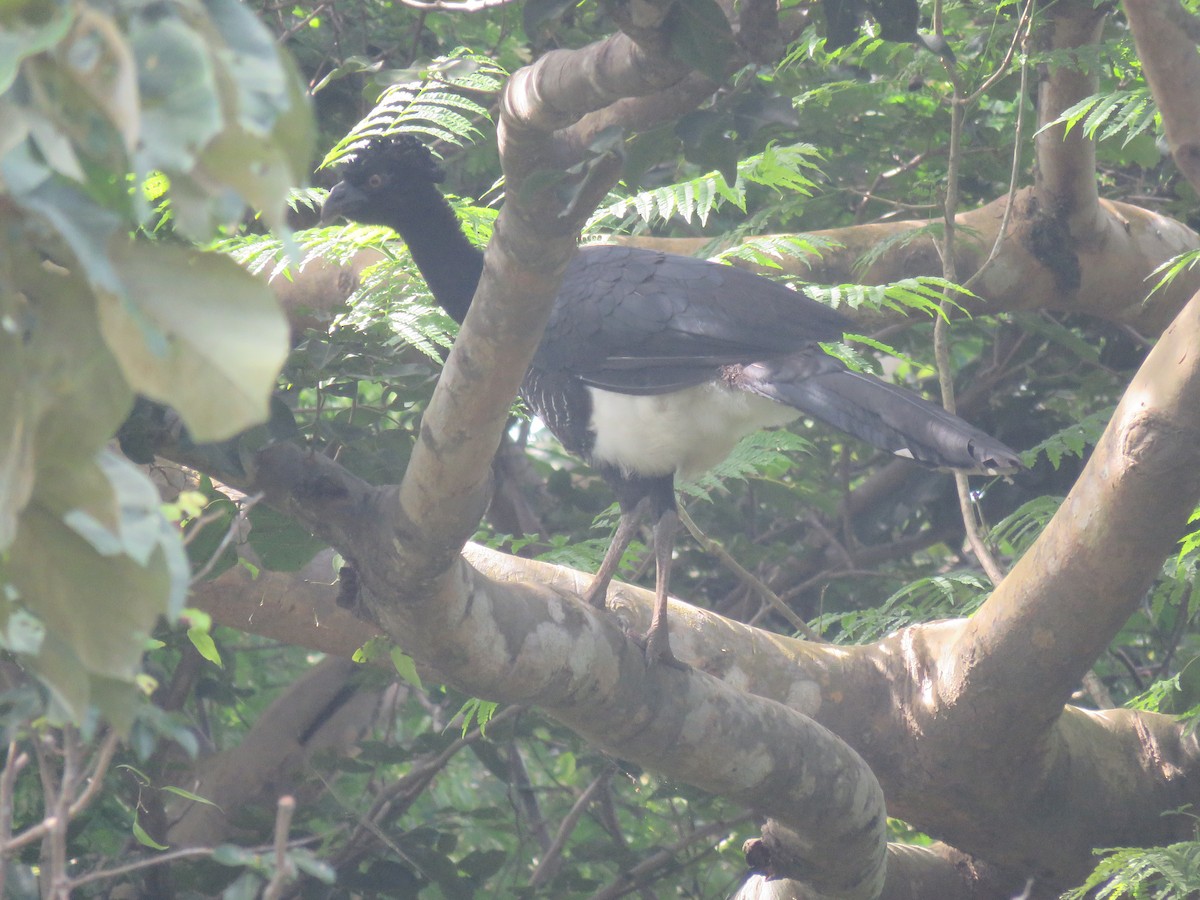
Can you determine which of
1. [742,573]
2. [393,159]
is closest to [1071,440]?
[742,573]

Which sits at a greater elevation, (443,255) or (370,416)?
(443,255)

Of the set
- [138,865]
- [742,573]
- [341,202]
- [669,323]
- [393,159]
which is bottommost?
[742,573]

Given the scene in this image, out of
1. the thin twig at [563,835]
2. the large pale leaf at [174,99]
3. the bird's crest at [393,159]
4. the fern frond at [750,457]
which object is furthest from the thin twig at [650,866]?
the large pale leaf at [174,99]

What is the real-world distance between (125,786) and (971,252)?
4.00 m

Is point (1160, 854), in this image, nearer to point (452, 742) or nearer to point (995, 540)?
point (995, 540)

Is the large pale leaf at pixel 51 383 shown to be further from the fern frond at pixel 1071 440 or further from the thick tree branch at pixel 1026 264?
the thick tree branch at pixel 1026 264

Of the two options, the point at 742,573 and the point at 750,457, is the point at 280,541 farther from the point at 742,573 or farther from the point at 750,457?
the point at 750,457

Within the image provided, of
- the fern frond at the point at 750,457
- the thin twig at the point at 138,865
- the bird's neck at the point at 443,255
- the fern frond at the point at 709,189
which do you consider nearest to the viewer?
the thin twig at the point at 138,865

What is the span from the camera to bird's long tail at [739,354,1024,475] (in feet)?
10.5

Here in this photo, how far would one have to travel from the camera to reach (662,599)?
146 inches

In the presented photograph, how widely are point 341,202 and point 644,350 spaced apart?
48.6 inches

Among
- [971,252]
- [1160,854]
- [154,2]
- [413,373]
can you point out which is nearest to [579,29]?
[971,252]

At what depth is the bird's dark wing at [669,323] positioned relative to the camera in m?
3.92

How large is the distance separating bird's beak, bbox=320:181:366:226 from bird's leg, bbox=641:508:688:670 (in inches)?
62.5
